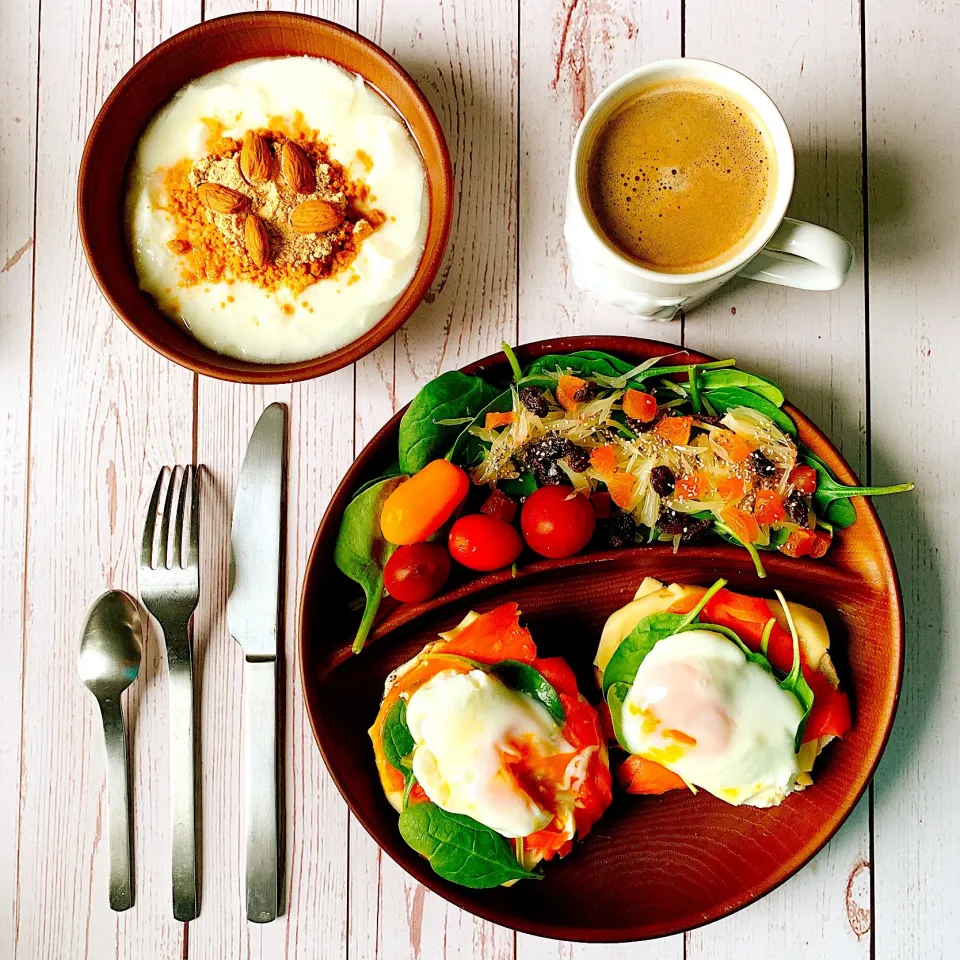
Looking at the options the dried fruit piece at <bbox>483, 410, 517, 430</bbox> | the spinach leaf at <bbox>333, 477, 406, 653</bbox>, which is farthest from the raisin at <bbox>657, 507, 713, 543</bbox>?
the spinach leaf at <bbox>333, 477, 406, 653</bbox>

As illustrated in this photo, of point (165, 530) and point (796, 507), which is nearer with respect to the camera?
point (796, 507)

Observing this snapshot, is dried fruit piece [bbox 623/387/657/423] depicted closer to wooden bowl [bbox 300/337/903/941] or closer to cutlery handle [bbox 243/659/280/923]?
wooden bowl [bbox 300/337/903/941]

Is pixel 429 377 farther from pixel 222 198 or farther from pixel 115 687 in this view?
pixel 115 687

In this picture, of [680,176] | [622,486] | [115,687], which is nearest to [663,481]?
[622,486]

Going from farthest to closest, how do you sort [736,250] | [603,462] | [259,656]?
[259,656] → [603,462] → [736,250]

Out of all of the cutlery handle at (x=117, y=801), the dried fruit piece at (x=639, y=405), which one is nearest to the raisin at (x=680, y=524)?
the dried fruit piece at (x=639, y=405)
